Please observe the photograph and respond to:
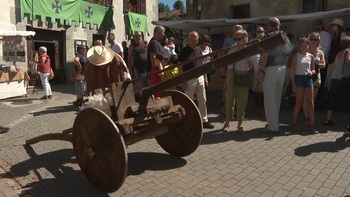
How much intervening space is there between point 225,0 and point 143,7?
290 inches

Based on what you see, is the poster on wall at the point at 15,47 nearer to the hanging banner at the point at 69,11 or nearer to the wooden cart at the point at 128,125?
the hanging banner at the point at 69,11

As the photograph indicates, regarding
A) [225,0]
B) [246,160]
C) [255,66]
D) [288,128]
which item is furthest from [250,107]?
[225,0]

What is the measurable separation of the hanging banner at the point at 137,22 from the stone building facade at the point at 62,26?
0.77 ft

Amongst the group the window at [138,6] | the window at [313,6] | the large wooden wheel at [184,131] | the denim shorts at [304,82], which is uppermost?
the window at [138,6]

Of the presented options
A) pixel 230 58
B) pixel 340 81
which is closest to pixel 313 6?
pixel 340 81

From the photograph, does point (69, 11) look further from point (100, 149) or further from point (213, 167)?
point (100, 149)

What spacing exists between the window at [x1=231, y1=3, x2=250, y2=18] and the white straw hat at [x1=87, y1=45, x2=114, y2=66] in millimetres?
10918

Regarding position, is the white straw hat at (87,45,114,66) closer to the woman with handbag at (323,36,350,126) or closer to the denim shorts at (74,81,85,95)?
the woman with handbag at (323,36,350,126)

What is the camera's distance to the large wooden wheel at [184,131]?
14.8 ft

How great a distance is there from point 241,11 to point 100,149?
12.9 metres

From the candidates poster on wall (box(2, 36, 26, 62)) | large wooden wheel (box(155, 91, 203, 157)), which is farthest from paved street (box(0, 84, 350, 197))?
poster on wall (box(2, 36, 26, 62))

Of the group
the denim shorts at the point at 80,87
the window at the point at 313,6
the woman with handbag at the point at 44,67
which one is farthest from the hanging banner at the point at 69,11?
the window at the point at 313,6

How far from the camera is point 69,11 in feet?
50.1

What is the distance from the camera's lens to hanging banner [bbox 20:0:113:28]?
13711 mm
